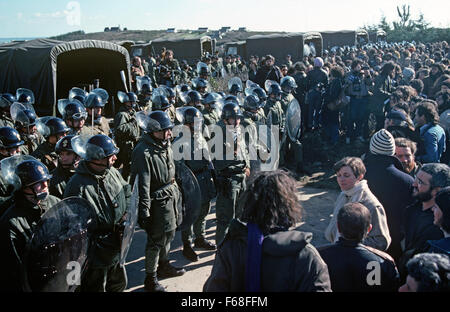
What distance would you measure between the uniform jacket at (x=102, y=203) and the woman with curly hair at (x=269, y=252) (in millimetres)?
1537

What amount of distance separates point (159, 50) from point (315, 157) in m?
19.2

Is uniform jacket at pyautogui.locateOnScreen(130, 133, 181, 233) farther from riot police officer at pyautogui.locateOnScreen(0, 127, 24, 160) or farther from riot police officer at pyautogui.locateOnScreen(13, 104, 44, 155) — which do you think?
riot police officer at pyautogui.locateOnScreen(13, 104, 44, 155)

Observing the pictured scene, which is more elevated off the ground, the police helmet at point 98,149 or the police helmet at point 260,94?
the police helmet at point 260,94

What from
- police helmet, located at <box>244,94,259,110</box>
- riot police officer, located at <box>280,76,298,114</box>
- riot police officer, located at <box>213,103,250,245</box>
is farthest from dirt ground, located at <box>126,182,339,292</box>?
riot police officer, located at <box>280,76,298,114</box>

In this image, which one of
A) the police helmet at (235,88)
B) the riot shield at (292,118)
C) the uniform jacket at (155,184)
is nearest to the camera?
the uniform jacket at (155,184)

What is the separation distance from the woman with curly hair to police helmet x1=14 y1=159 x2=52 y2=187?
1.67 meters

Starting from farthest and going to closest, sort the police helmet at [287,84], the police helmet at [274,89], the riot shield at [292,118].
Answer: the police helmet at [287,84] < the police helmet at [274,89] < the riot shield at [292,118]

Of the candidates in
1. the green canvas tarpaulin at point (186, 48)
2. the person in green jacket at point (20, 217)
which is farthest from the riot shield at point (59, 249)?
the green canvas tarpaulin at point (186, 48)

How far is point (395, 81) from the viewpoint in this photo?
1055cm

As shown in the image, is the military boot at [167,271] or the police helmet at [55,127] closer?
the military boot at [167,271]

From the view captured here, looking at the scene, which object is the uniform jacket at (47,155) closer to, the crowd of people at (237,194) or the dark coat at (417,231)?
the crowd of people at (237,194)

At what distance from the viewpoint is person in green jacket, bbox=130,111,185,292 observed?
4031 millimetres

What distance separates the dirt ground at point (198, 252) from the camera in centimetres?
454
